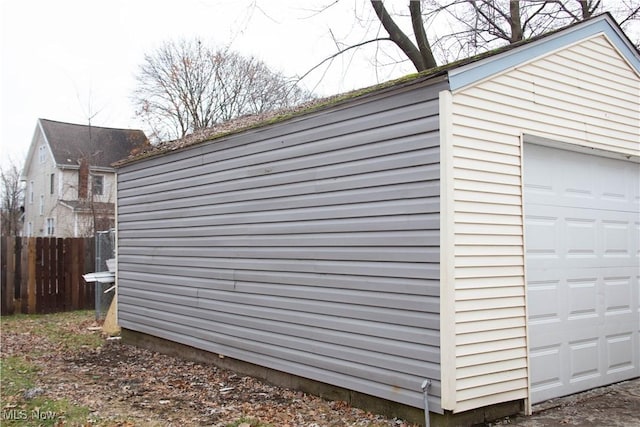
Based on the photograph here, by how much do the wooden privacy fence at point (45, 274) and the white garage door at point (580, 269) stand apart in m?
10.9

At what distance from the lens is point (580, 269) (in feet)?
17.0

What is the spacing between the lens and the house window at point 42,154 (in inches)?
1102

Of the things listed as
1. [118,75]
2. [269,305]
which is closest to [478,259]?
[269,305]

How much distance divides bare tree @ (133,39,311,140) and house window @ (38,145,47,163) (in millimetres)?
5249

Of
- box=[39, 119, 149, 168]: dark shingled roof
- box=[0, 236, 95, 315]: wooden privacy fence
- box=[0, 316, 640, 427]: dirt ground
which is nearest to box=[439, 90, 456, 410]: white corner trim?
box=[0, 316, 640, 427]: dirt ground

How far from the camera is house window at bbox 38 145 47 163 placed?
91.9 feet

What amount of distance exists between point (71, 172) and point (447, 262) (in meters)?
26.2

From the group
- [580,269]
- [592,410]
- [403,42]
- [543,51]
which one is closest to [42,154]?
[403,42]

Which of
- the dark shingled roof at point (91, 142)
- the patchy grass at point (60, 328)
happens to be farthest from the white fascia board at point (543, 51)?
the dark shingled roof at point (91, 142)

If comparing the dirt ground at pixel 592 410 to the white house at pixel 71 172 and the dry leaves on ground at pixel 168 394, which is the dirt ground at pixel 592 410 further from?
the white house at pixel 71 172

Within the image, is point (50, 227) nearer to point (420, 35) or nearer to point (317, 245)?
point (420, 35)

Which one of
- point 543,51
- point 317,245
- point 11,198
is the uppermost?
point 11,198

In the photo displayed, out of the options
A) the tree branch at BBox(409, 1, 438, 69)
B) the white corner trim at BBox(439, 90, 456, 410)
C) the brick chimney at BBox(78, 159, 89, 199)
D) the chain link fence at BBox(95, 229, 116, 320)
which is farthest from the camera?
the brick chimney at BBox(78, 159, 89, 199)

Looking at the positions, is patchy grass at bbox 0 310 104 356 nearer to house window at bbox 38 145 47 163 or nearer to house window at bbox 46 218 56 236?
house window at bbox 46 218 56 236
